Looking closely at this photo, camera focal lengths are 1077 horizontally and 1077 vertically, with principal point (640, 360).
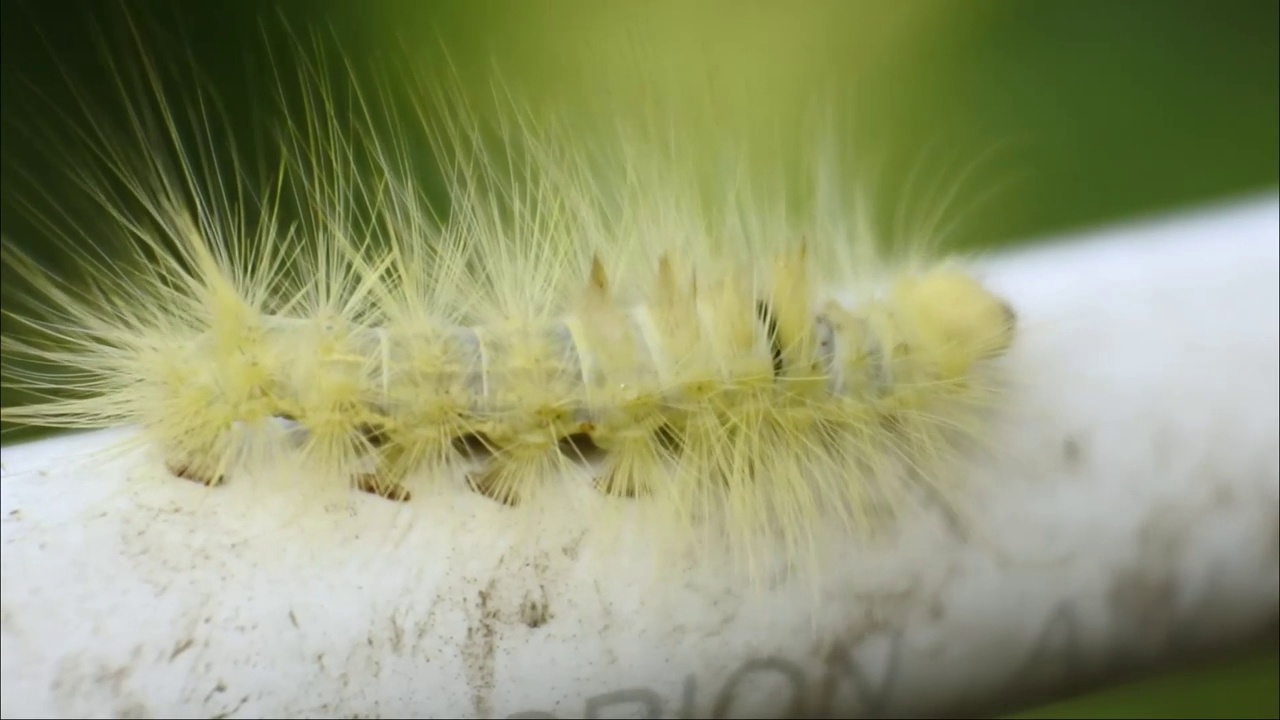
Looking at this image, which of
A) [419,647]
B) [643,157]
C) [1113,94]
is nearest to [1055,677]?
[419,647]

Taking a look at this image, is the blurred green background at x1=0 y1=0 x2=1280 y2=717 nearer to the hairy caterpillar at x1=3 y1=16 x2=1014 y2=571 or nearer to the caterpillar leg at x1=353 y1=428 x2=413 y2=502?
the hairy caterpillar at x1=3 y1=16 x2=1014 y2=571

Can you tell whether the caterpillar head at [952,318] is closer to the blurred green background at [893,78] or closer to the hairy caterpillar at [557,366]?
the hairy caterpillar at [557,366]

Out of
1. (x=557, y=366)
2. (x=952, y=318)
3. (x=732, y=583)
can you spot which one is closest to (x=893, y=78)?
(x=952, y=318)

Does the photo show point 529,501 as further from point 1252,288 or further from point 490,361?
point 1252,288

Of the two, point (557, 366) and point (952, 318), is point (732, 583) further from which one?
point (952, 318)

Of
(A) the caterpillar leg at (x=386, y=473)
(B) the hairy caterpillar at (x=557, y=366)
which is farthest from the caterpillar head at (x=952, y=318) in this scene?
(A) the caterpillar leg at (x=386, y=473)
